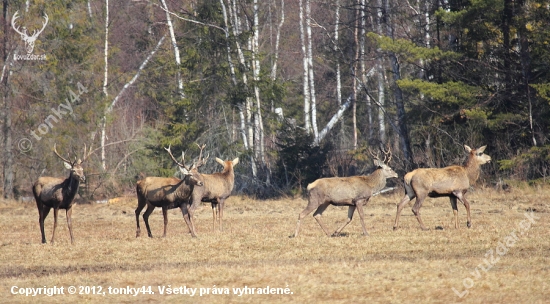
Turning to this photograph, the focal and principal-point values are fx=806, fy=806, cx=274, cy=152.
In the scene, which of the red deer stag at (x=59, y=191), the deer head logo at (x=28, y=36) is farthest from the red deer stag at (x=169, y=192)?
the deer head logo at (x=28, y=36)

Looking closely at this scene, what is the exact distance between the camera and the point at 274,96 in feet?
105

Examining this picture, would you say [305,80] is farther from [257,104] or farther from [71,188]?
[71,188]

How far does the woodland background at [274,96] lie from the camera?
26969 mm

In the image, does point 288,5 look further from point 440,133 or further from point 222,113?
point 440,133

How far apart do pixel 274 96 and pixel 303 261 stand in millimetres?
18888

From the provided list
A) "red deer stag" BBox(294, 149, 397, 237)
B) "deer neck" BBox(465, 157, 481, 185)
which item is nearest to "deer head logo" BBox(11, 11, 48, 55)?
"red deer stag" BBox(294, 149, 397, 237)

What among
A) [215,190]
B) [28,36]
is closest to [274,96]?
[28,36]

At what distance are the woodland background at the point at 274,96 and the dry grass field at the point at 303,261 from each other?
6.22 m

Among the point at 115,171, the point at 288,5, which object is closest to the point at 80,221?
the point at 115,171

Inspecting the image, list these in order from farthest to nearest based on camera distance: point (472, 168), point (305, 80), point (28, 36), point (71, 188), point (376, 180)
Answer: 1. point (305, 80)
2. point (28, 36)
3. point (472, 168)
4. point (71, 188)
5. point (376, 180)

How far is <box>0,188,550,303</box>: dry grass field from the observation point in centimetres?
1102

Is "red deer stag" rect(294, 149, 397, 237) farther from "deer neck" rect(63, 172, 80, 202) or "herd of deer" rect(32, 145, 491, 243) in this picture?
"deer neck" rect(63, 172, 80, 202)

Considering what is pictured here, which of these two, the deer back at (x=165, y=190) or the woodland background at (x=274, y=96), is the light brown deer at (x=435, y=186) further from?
the woodland background at (x=274, y=96)

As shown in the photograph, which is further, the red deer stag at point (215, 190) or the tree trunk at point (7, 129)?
Answer: the tree trunk at point (7, 129)
